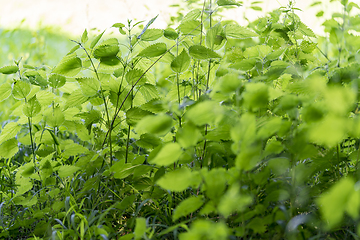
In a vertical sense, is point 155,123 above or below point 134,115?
above

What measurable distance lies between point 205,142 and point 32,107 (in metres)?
0.75

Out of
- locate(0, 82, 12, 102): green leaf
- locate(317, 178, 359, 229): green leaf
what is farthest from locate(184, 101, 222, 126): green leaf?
locate(0, 82, 12, 102): green leaf

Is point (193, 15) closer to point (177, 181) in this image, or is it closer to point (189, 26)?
point (189, 26)

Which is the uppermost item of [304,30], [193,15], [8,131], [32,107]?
[193,15]

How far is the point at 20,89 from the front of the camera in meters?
1.20

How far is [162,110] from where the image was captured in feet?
3.61

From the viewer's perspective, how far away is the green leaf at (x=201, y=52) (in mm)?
1024

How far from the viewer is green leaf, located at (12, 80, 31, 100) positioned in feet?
3.91

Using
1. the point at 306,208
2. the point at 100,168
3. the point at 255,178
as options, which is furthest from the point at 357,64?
the point at 100,168

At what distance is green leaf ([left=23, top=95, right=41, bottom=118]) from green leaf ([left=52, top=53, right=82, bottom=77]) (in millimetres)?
213

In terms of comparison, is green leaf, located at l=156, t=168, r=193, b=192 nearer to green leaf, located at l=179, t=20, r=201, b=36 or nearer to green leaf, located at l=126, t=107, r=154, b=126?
green leaf, located at l=126, t=107, r=154, b=126

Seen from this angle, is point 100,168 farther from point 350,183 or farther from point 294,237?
point 350,183

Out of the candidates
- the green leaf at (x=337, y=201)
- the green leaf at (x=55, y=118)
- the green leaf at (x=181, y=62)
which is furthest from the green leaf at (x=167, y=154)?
the green leaf at (x=55, y=118)

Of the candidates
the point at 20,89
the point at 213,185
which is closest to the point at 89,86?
the point at 20,89
